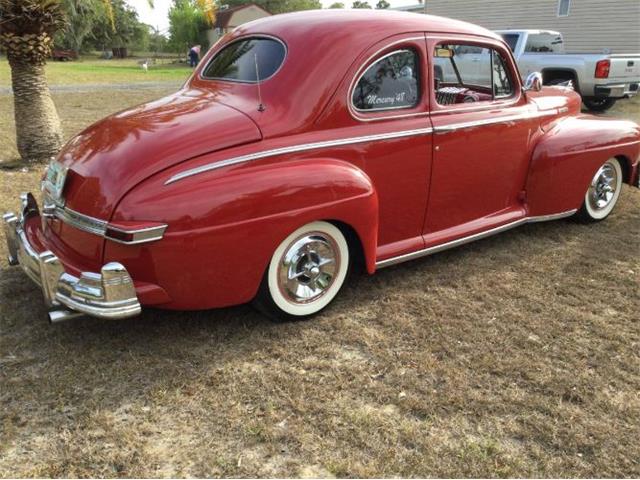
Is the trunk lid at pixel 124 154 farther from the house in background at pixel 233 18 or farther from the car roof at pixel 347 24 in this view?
the house in background at pixel 233 18

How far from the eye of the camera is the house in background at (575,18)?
18156mm

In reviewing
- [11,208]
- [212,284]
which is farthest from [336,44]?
[11,208]

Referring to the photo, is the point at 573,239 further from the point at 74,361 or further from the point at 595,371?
the point at 74,361

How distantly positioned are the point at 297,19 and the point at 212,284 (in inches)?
76.0

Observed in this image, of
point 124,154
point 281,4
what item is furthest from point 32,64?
point 281,4

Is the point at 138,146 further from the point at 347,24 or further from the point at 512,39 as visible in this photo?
the point at 512,39

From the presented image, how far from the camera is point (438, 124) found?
12.2ft

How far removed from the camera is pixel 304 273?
10.8 feet

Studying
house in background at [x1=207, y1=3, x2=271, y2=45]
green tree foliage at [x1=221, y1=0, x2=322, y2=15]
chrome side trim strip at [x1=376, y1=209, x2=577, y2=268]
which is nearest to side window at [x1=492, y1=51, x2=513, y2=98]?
chrome side trim strip at [x1=376, y1=209, x2=577, y2=268]

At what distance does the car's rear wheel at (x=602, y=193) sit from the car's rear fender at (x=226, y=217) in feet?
9.23

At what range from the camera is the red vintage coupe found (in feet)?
9.11

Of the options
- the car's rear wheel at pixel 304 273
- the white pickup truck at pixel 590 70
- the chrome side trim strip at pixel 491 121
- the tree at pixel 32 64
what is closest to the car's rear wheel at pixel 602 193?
the chrome side trim strip at pixel 491 121

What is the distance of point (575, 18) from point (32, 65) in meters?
18.7

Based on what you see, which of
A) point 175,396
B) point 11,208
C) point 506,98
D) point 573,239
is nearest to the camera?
point 175,396
